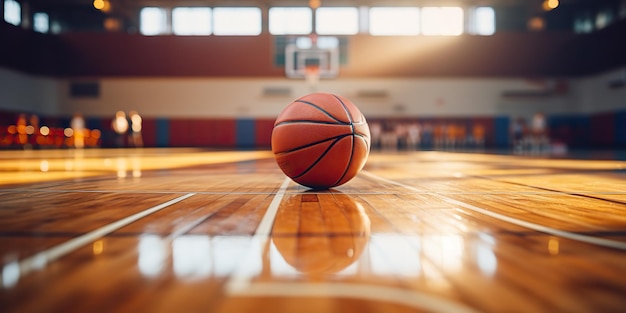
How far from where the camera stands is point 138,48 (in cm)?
1462

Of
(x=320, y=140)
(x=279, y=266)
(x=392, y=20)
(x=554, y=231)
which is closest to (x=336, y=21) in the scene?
(x=392, y=20)

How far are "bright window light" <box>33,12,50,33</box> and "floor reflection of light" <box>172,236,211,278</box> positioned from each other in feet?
56.8

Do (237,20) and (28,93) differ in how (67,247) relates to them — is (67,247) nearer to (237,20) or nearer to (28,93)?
(237,20)

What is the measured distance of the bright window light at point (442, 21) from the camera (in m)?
15.2

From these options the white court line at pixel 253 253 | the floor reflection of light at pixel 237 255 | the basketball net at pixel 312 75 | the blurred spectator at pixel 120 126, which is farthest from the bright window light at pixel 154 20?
the floor reflection of light at pixel 237 255

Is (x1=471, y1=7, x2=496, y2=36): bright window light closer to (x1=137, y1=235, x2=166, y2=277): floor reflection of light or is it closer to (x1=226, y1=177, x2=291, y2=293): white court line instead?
(x1=226, y1=177, x2=291, y2=293): white court line

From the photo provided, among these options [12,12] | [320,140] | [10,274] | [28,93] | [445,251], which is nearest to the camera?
[10,274]

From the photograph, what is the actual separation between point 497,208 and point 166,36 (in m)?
14.2

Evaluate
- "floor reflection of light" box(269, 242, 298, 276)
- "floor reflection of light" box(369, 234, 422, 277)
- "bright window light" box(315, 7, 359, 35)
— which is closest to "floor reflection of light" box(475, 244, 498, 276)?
"floor reflection of light" box(369, 234, 422, 277)

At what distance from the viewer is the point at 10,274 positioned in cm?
111

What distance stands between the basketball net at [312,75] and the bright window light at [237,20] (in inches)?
84.0

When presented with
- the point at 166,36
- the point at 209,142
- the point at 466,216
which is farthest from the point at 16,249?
the point at 209,142

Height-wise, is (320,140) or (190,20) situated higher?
(190,20)

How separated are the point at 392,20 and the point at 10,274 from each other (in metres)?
15.5
